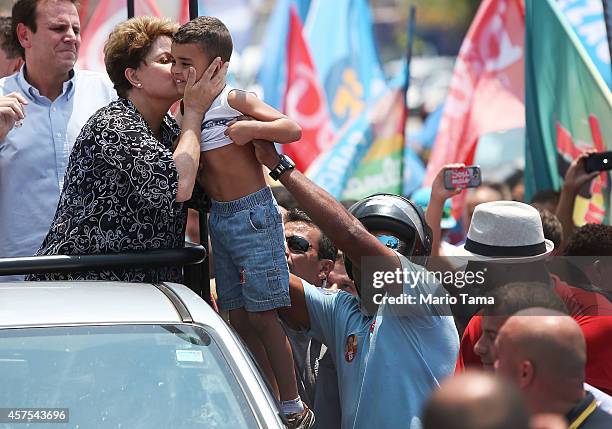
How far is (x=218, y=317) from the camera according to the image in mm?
3139

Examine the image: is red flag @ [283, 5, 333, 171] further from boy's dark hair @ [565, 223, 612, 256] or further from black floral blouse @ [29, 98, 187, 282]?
black floral blouse @ [29, 98, 187, 282]

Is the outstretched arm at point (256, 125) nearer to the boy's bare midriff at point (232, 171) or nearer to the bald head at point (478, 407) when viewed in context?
the boy's bare midriff at point (232, 171)

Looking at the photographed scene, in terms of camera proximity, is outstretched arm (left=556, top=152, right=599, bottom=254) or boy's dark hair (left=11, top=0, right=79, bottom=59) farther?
outstretched arm (left=556, top=152, right=599, bottom=254)

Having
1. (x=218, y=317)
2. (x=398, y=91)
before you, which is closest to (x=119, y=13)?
(x=398, y=91)

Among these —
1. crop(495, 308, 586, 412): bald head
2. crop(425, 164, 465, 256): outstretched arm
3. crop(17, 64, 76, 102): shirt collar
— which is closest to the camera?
crop(495, 308, 586, 412): bald head

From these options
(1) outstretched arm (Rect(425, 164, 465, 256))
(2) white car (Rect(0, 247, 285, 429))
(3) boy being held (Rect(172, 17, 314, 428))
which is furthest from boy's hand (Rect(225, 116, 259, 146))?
(1) outstretched arm (Rect(425, 164, 465, 256))

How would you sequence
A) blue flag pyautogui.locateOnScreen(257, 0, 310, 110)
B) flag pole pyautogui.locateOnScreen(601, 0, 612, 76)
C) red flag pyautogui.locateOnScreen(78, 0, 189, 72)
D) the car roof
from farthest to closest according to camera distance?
blue flag pyautogui.locateOnScreen(257, 0, 310, 110)
red flag pyautogui.locateOnScreen(78, 0, 189, 72)
flag pole pyautogui.locateOnScreen(601, 0, 612, 76)
the car roof

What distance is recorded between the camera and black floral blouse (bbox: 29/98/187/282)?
361 cm

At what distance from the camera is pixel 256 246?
12.6 feet

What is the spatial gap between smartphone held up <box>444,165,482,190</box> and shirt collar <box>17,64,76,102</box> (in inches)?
79.7

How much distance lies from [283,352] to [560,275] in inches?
48.7

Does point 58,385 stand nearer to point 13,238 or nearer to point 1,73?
point 13,238

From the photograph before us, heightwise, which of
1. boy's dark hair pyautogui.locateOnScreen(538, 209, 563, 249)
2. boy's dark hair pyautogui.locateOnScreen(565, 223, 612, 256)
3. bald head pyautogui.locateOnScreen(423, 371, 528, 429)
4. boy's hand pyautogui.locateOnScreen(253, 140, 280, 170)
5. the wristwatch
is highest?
bald head pyautogui.locateOnScreen(423, 371, 528, 429)

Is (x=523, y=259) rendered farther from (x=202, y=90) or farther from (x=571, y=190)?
(x=571, y=190)
